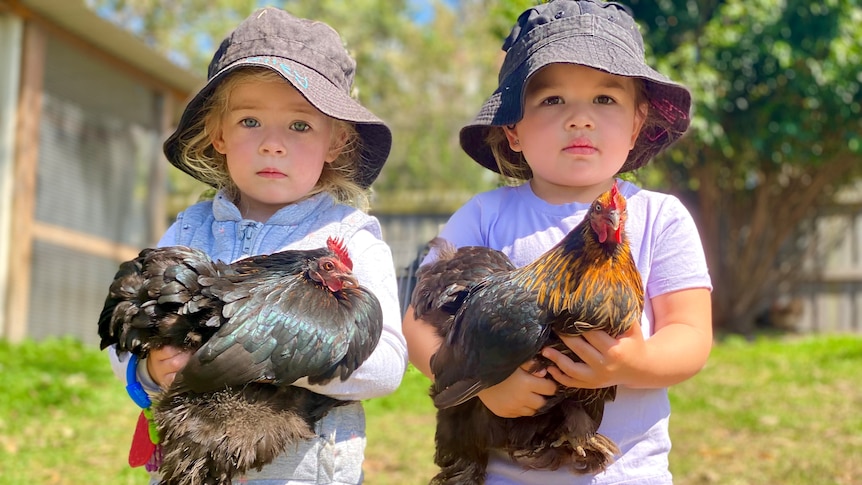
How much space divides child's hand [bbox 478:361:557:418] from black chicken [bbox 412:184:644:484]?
0.03m

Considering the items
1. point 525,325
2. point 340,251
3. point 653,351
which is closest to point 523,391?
point 525,325

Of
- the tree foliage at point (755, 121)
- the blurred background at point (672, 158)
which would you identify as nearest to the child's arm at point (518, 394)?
→ the blurred background at point (672, 158)

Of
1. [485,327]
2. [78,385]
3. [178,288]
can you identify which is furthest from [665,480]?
[78,385]

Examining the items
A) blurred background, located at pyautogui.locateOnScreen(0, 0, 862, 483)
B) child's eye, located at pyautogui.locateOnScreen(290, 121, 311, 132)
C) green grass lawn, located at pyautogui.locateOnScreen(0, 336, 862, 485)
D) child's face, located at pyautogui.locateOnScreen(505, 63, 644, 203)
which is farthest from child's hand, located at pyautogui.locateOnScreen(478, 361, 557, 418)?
blurred background, located at pyautogui.locateOnScreen(0, 0, 862, 483)

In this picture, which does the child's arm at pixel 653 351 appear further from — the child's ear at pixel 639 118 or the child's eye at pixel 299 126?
the child's eye at pixel 299 126

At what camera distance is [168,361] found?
198cm

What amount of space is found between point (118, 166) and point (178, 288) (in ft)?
27.4

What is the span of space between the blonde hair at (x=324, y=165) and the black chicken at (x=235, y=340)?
0.53m

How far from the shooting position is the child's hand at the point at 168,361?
1970 millimetres

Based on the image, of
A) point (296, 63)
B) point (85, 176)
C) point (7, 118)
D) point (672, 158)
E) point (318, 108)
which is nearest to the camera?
point (318, 108)

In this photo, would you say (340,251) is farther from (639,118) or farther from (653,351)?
(639,118)

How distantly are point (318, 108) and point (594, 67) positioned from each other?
2.47 ft

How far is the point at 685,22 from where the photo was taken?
9.91m

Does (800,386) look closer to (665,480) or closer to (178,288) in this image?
(665,480)
